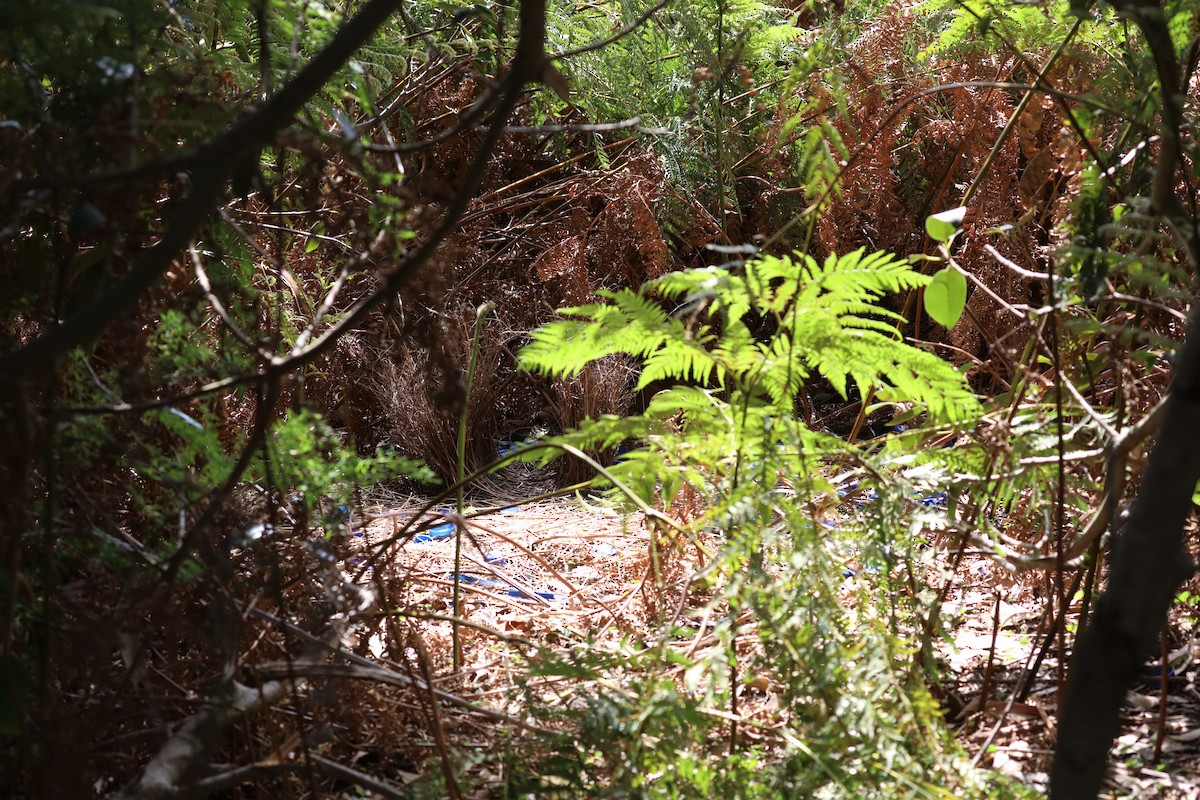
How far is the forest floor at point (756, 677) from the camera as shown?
1646mm

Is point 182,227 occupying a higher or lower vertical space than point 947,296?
lower

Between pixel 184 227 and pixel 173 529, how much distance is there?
3.92 ft

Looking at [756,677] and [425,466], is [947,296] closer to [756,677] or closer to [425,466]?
[756,677]

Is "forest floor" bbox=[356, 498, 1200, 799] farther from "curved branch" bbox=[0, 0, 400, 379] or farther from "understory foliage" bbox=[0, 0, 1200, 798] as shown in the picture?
"curved branch" bbox=[0, 0, 400, 379]

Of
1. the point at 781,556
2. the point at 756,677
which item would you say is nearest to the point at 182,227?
the point at 781,556

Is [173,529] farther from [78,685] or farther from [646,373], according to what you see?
[646,373]

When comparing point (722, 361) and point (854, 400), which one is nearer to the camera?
point (722, 361)

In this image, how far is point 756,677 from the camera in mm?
1854

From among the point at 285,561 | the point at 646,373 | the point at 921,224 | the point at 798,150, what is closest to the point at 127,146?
the point at 285,561

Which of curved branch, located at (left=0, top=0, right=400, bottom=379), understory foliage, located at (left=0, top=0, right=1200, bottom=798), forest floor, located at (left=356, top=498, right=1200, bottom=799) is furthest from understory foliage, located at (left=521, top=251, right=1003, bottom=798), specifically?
curved branch, located at (left=0, top=0, right=400, bottom=379)

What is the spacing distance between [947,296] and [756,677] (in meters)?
0.78

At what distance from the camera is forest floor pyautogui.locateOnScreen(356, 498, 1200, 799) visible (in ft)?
5.40

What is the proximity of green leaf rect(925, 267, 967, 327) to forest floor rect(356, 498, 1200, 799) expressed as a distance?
0.54 meters

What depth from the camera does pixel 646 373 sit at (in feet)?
5.98
